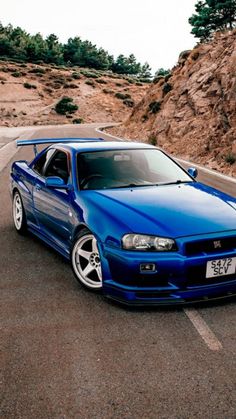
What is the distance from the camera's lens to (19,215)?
7.20 meters

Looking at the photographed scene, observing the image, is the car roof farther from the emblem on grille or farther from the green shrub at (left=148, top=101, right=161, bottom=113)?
the green shrub at (left=148, top=101, right=161, bottom=113)

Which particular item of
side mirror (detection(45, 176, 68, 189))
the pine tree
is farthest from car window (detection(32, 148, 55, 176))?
the pine tree

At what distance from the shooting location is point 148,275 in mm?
4230

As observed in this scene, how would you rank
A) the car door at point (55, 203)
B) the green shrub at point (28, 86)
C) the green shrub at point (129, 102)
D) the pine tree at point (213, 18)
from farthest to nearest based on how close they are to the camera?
1. the green shrub at point (28, 86)
2. the green shrub at point (129, 102)
3. the pine tree at point (213, 18)
4. the car door at point (55, 203)

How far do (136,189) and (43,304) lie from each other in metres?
1.69

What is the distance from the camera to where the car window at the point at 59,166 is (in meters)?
5.95

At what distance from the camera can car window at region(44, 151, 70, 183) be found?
19.5 ft

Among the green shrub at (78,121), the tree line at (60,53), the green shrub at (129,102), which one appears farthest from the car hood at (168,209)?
the tree line at (60,53)

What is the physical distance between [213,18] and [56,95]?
34252mm

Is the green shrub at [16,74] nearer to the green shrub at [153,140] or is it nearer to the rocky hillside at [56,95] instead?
the rocky hillside at [56,95]

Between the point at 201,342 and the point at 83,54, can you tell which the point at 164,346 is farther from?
the point at 83,54

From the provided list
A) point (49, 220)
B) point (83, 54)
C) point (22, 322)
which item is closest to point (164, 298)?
point (22, 322)

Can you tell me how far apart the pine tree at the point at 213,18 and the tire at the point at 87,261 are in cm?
4199

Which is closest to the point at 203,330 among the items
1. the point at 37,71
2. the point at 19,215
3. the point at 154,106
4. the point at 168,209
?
the point at 168,209
